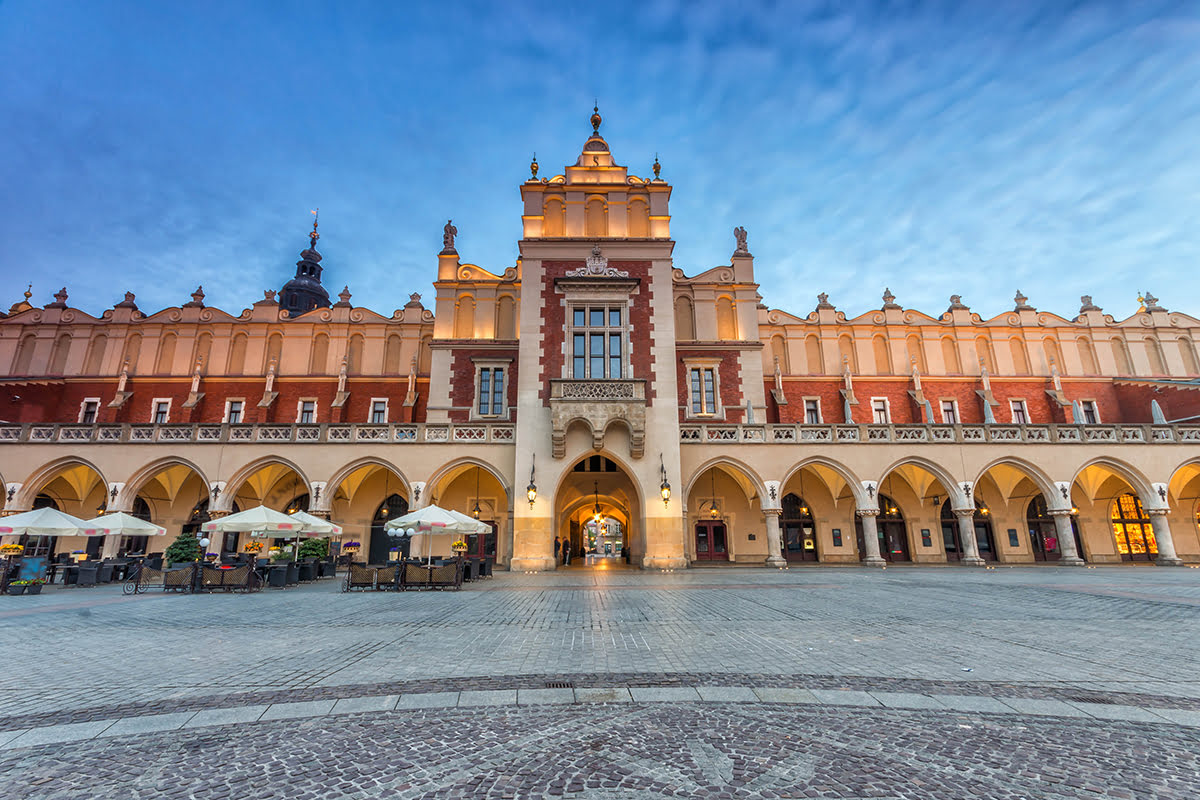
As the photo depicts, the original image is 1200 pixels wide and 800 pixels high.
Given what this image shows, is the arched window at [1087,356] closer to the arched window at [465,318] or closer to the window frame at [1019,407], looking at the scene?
the window frame at [1019,407]

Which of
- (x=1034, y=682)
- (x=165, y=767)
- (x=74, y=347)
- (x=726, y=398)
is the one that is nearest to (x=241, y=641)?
(x=165, y=767)

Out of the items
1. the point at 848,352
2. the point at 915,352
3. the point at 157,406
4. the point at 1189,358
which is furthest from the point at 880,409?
the point at 157,406

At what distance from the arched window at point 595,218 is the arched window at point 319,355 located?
17222 millimetres

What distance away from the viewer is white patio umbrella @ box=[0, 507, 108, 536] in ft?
53.9

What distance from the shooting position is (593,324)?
24484 millimetres

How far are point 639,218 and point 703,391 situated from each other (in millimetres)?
8662

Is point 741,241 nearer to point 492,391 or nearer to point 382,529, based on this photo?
point 492,391

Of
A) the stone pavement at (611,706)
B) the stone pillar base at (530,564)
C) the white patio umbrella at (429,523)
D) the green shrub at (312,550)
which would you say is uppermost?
the white patio umbrella at (429,523)

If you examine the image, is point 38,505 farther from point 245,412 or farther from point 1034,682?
point 1034,682

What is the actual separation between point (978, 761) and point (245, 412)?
34956 millimetres

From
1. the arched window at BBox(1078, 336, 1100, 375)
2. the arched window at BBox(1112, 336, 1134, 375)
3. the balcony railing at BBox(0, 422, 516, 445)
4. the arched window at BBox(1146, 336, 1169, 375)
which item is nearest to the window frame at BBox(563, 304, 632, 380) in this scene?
the balcony railing at BBox(0, 422, 516, 445)

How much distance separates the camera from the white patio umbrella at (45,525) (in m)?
16.4

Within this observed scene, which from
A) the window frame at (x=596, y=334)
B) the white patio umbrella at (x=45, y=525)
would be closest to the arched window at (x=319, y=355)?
the white patio umbrella at (x=45, y=525)

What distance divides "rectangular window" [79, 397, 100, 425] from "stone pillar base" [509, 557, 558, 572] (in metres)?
26.1
